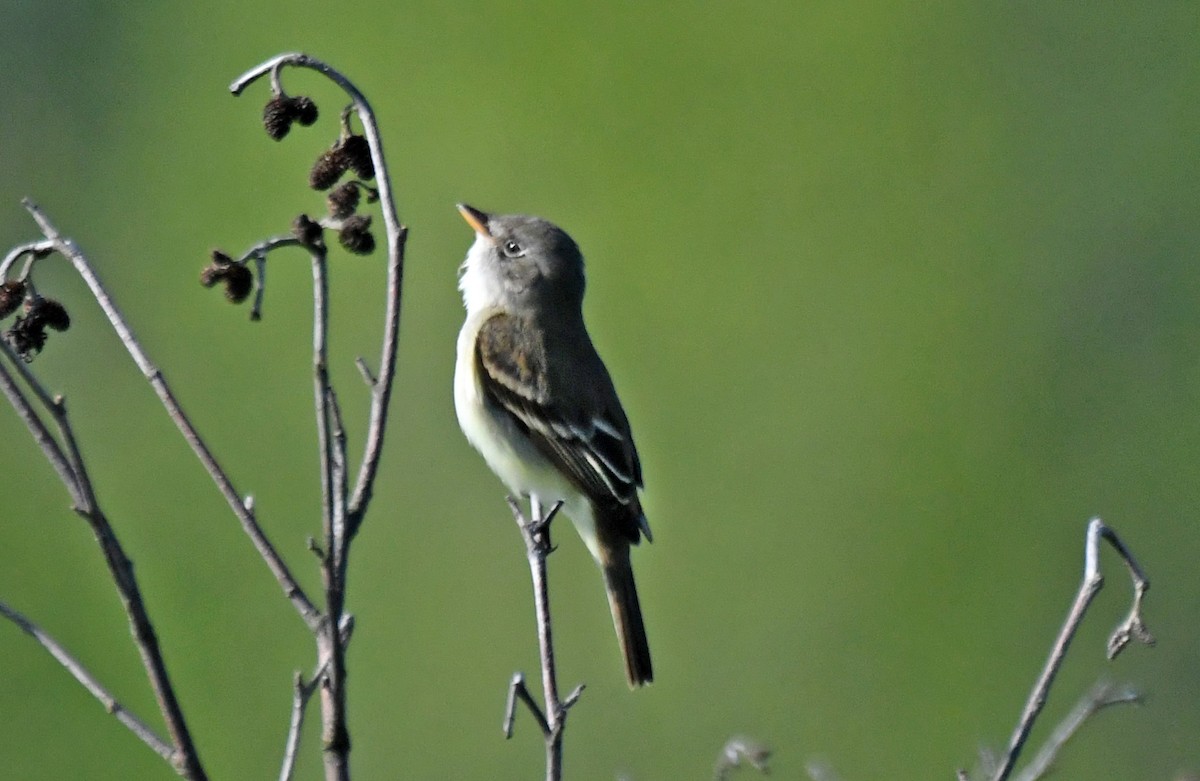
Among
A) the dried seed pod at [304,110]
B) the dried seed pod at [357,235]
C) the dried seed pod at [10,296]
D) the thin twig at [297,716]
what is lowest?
the thin twig at [297,716]

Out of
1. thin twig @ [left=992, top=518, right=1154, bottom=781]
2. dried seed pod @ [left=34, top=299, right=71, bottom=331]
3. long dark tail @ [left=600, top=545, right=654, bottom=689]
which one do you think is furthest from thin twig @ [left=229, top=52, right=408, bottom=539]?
long dark tail @ [left=600, top=545, right=654, bottom=689]

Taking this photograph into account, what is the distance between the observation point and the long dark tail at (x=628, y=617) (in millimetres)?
4852

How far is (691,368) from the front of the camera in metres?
11.7

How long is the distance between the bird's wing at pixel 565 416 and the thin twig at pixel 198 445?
2460mm

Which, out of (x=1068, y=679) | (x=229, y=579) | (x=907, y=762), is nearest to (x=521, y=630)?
(x=229, y=579)

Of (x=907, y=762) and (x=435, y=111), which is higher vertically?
(x=435, y=111)

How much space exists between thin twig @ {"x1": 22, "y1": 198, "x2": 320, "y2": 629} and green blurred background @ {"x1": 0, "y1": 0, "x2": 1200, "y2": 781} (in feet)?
21.1

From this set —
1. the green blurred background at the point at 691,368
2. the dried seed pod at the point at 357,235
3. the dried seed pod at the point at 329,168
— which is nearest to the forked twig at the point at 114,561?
the dried seed pod at the point at 357,235

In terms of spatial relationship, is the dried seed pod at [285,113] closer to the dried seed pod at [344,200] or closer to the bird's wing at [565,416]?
the dried seed pod at [344,200]

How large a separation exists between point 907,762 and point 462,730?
2615 millimetres

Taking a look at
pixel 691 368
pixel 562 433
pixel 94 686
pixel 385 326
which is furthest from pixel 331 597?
pixel 691 368

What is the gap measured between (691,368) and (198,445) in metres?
9.39

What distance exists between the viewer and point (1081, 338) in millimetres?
11961

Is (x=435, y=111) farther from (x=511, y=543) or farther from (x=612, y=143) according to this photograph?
(x=511, y=543)
